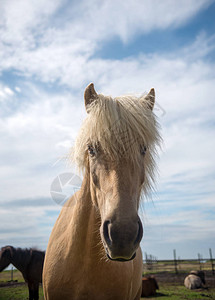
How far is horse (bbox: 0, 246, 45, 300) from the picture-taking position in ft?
33.9

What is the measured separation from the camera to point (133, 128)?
8.14 feet

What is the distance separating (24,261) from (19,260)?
0.70 ft

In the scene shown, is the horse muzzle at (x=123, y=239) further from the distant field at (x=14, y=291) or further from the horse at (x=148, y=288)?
the horse at (x=148, y=288)

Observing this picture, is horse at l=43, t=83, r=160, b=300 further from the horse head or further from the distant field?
the distant field

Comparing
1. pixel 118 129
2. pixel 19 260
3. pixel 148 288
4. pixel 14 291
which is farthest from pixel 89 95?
pixel 148 288

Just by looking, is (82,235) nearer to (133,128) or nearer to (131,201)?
(131,201)

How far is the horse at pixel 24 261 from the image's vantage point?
10.3m

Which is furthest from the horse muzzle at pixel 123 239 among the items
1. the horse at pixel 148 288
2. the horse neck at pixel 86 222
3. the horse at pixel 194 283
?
the horse at pixel 194 283

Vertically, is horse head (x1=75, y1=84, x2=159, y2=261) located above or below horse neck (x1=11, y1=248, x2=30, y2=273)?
above

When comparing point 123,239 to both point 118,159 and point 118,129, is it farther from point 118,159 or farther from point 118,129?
point 118,129

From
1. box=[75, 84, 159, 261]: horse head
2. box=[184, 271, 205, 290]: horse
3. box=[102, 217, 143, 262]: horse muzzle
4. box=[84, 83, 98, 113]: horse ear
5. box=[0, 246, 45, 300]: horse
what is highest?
box=[84, 83, 98, 113]: horse ear

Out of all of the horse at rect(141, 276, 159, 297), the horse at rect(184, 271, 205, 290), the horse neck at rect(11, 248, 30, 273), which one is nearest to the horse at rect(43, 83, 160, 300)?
the horse neck at rect(11, 248, 30, 273)

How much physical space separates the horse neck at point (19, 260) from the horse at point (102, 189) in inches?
347

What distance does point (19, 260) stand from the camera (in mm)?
10719
